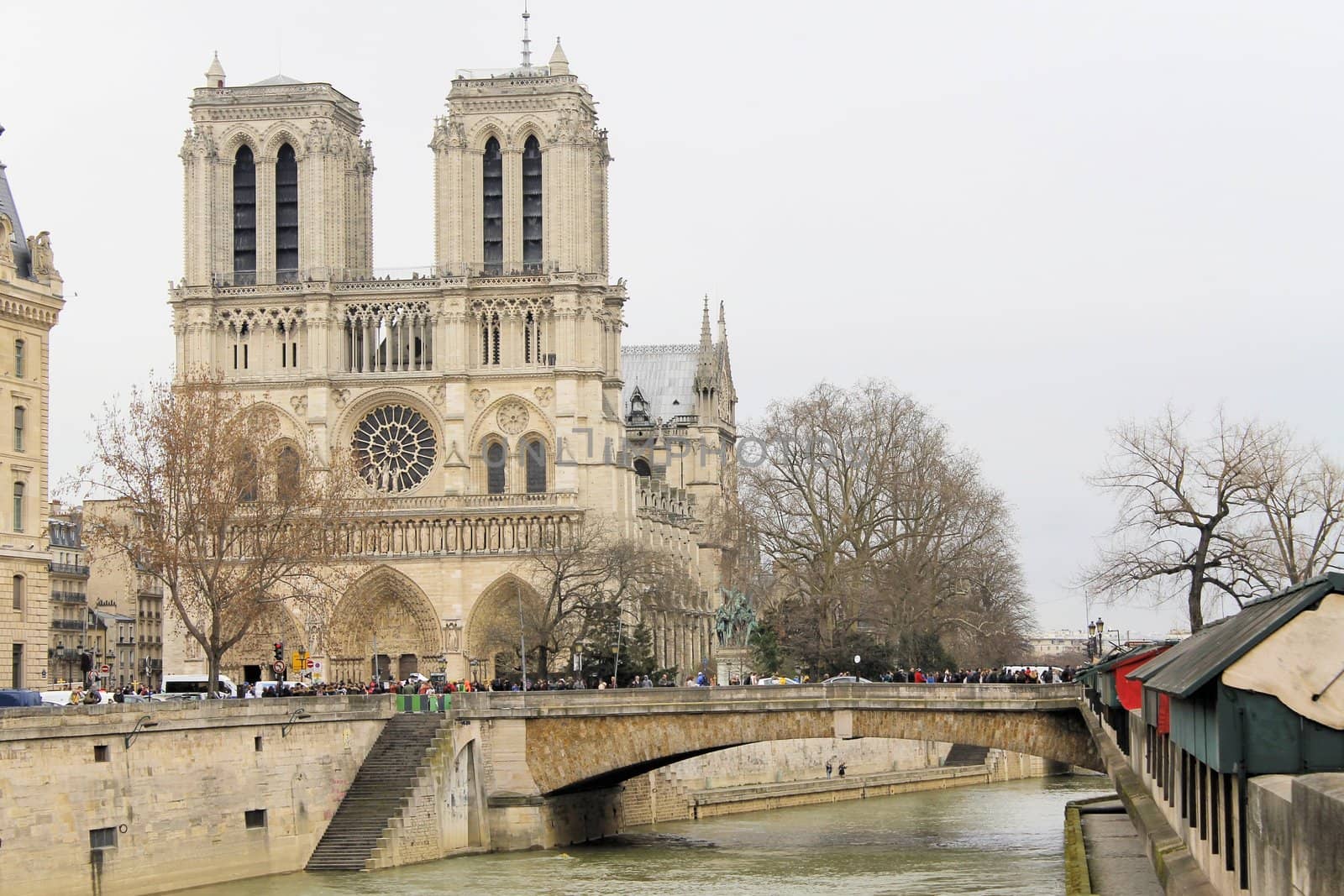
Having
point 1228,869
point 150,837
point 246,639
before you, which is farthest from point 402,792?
point 246,639

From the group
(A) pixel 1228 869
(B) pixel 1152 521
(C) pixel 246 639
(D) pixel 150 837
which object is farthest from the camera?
(C) pixel 246 639

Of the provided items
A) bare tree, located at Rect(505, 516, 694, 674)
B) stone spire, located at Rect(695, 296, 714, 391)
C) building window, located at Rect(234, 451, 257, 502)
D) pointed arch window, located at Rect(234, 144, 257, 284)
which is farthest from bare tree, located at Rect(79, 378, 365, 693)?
stone spire, located at Rect(695, 296, 714, 391)

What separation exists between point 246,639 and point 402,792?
43863mm

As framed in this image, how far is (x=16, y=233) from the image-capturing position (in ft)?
171

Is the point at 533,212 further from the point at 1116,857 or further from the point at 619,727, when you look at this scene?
the point at 1116,857

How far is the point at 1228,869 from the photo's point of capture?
696 inches

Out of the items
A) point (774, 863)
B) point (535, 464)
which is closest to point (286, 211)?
point (535, 464)

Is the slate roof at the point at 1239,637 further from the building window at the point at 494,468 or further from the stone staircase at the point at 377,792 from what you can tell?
the building window at the point at 494,468

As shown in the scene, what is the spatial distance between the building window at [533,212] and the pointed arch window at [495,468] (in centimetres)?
799

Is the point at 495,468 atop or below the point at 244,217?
below

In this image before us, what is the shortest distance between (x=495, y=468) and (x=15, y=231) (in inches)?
1758

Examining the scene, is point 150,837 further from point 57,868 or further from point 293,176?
point 293,176

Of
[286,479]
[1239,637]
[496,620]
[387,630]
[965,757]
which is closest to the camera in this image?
[1239,637]

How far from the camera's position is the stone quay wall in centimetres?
3850
